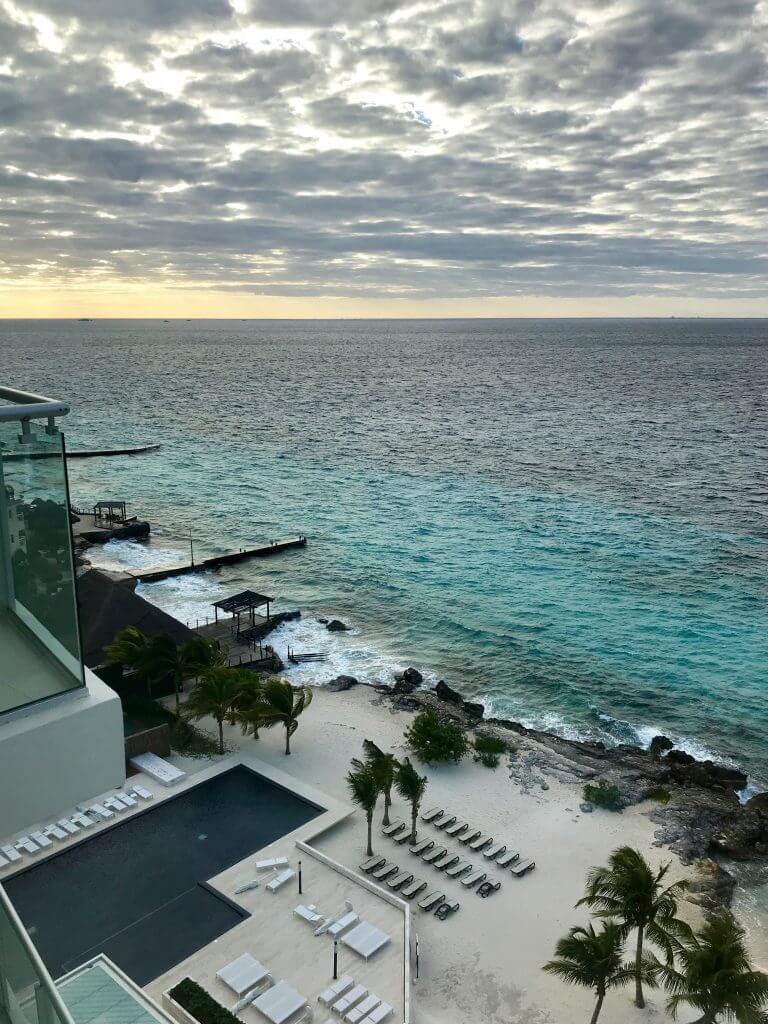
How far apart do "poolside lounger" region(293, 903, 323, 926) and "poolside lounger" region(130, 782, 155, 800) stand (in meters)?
7.01

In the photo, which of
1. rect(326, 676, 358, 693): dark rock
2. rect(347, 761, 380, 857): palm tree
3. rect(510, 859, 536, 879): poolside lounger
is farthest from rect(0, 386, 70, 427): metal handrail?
rect(326, 676, 358, 693): dark rock

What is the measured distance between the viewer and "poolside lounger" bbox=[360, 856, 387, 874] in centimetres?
2358

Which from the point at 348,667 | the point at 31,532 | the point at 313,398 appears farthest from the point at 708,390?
the point at 31,532

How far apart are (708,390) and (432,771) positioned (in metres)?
143

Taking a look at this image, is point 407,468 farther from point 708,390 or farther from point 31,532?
point 708,390

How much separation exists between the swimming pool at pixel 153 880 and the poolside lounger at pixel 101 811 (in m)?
0.57

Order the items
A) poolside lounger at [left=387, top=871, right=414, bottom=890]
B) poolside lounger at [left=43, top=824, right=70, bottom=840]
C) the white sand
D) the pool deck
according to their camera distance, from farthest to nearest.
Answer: poolside lounger at [left=43, top=824, right=70, bottom=840] < poolside lounger at [left=387, top=871, right=414, bottom=890] < the white sand < the pool deck

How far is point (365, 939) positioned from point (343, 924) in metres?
0.73

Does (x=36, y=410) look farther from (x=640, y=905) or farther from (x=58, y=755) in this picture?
(x=640, y=905)

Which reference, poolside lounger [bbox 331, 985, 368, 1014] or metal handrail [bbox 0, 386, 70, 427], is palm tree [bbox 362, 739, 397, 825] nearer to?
poolside lounger [bbox 331, 985, 368, 1014]

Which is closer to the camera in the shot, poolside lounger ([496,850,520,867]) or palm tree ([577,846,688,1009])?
palm tree ([577,846,688,1009])

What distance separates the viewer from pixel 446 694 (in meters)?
35.7

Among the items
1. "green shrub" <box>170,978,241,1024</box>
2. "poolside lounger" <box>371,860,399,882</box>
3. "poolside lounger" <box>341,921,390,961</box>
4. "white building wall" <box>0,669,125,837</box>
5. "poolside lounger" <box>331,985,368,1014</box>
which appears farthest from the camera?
"poolside lounger" <box>371,860,399,882</box>

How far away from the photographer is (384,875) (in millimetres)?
23359
